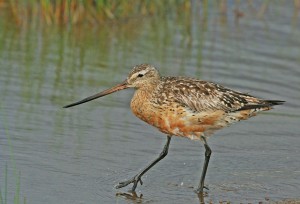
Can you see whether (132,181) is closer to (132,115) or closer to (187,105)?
(187,105)

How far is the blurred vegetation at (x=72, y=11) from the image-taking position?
12.1 metres

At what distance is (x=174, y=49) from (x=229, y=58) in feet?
2.34

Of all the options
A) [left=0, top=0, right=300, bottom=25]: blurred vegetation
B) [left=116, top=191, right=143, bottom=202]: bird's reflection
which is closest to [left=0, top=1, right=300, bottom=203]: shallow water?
[left=116, top=191, right=143, bottom=202]: bird's reflection

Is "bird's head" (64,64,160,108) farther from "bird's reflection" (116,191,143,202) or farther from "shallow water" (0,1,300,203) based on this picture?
"bird's reflection" (116,191,143,202)

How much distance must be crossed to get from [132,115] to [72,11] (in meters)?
3.54

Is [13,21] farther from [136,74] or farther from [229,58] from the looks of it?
[136,74]

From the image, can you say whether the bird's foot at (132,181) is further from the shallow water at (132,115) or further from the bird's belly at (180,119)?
the bird's belly at (180,119)

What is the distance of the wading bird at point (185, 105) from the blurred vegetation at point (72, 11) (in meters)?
4.20

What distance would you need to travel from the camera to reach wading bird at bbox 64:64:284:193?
24.7ft

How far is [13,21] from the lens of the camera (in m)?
12.1

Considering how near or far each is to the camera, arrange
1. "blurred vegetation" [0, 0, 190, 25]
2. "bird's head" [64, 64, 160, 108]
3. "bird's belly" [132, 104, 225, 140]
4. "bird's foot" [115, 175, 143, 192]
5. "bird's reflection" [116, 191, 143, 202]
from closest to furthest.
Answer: "bird's reflection" [116, 191, 143, 202] → "bird's foot" [115, 175, 143, 192] → "bird's belly" [132, 104, 225, 140] → "bird's head" [64, 64, 160, 108] → "blurred vegetation" [0, 0, 190, 25]

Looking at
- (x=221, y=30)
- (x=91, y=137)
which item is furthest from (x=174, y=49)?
(x=91, y=137)

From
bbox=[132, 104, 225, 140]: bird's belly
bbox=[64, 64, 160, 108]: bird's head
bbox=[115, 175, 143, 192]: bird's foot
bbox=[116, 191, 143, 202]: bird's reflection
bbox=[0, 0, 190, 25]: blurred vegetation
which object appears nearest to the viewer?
bbox=[116, 191, 143, 202]: bird's reflection

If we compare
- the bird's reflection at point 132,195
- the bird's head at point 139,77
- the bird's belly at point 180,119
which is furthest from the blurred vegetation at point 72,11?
the bird's reflection at point 132,195
